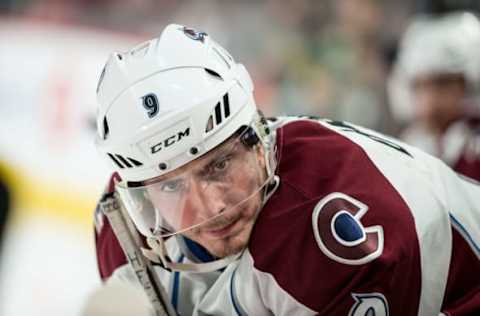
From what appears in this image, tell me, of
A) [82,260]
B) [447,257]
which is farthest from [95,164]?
Answer: [447,257]

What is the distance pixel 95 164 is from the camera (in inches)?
115

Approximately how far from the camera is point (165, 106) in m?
1.30

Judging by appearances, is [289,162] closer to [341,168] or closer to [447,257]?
[341,168]

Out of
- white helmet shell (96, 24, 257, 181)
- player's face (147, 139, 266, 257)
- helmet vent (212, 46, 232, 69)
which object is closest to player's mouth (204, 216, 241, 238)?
player's face (147, 139, 266, 257)

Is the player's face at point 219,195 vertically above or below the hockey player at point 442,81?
above

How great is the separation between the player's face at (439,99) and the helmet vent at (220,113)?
1.36 metres

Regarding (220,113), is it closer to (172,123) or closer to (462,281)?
(172,123)

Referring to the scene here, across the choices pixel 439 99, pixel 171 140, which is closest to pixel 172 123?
pixel 171 140

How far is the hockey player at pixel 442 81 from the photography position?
2.57 metres

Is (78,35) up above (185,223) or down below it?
below

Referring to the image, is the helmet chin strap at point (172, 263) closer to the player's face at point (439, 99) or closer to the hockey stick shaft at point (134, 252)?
the hockey stick shaft at point (134, 252)

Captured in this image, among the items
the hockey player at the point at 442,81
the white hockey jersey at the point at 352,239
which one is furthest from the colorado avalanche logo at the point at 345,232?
the hockey player at the point at 442,81

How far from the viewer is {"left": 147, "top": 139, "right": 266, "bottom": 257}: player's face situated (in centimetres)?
133

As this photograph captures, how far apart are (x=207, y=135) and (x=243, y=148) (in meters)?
0.07
